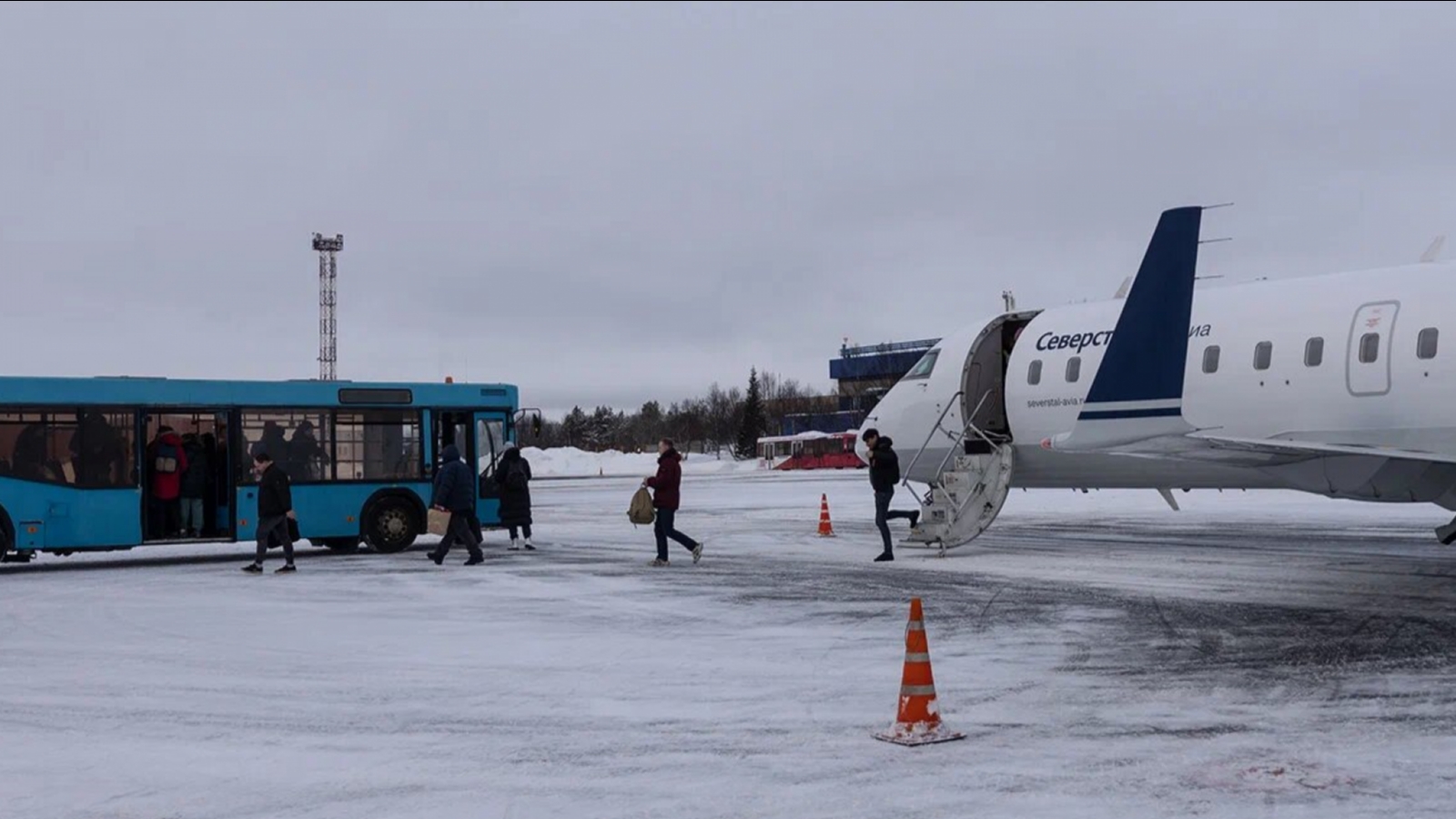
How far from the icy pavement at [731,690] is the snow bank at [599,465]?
63.0 meters

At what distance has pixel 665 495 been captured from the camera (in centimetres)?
1725

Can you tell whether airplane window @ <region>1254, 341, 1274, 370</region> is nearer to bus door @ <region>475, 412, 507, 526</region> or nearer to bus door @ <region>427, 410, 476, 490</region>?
bus door @ <region>475, 412, 507, 526</region>

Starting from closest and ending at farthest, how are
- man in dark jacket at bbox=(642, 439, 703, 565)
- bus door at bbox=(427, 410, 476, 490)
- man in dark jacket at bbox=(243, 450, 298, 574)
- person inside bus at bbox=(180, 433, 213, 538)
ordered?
man in dark jacket at bbox=(243, 450, 298, 574) < man in dark jacket at bbox=(642, 439, 703, 565) < person inside bus at bbox=(180, 433, 213, 538) < bus door at bbox=(427, 410, 476, 490)

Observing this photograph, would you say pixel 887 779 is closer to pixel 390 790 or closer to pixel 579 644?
pixel 390 790

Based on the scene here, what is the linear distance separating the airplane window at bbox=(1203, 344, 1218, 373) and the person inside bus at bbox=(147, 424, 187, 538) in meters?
14.2

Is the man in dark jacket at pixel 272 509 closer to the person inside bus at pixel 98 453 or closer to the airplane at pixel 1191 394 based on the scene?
the person inside bus at pixel 98 453

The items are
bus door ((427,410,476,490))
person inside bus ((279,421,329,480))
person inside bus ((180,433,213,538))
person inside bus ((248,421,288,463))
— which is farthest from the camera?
bus door ((427,410,476,490))

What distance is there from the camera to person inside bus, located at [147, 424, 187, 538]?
18.5 meters

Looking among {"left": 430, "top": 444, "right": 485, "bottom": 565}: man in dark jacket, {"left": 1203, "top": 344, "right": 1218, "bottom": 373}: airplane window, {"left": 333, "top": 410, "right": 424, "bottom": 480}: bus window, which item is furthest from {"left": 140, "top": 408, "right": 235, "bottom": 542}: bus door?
{"left": 1203, "top": 344, "right": 1218, "bottom": 373}: airplane window

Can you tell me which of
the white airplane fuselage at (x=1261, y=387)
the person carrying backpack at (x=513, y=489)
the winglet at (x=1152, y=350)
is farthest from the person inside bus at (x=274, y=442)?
the winglet at (x=1152, y=350)

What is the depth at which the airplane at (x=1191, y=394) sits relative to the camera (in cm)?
1141

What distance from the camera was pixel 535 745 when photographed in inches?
289

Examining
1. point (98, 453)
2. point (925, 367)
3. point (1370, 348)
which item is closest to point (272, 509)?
point (98, 453)

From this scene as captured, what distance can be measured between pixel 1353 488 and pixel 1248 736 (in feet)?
23.4
